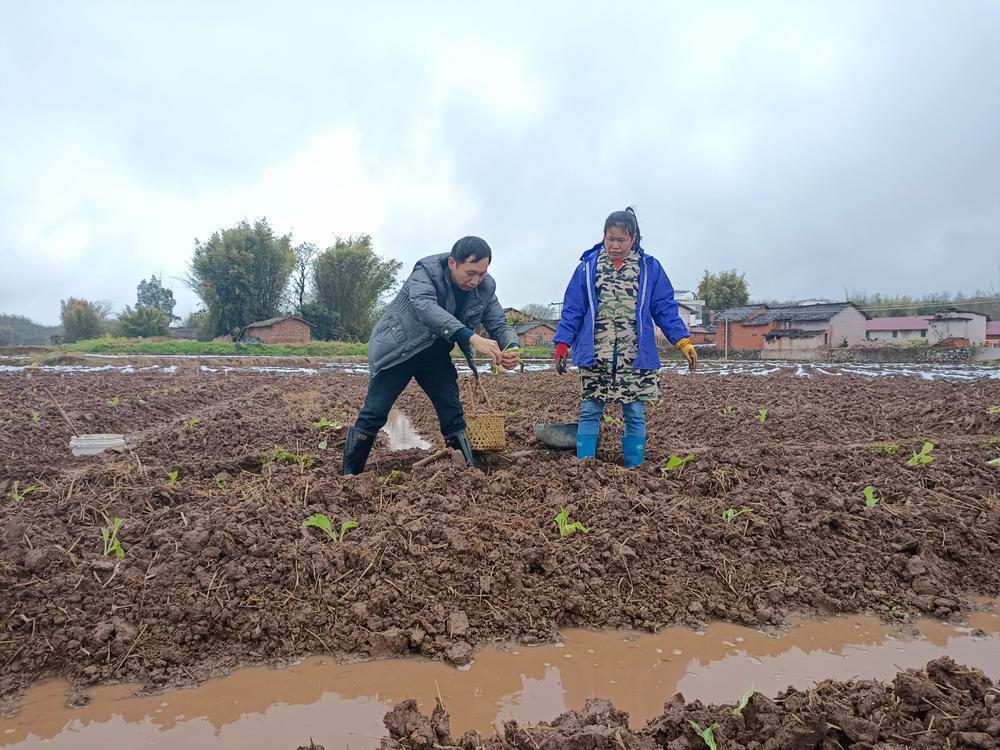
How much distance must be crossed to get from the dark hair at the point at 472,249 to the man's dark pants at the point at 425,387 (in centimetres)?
61

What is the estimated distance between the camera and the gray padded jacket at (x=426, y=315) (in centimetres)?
388

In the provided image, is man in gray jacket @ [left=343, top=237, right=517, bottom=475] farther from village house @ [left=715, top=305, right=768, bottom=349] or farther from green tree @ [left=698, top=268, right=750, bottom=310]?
green tree @ [left=698, top=268, right=750, bottom=310]

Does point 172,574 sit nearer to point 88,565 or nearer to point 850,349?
point 88,565

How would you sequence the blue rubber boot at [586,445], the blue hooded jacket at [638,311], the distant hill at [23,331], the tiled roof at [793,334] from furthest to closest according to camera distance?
the distant hill at [23,331] < the tiled roof at [793,334] < the blue rubber boot at [586,445] < the blue hooded jacket at [638,311]

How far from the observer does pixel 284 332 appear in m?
43.4

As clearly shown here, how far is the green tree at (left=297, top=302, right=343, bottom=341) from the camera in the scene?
153ft

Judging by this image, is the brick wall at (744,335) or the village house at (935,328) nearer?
the village house at (935,328)

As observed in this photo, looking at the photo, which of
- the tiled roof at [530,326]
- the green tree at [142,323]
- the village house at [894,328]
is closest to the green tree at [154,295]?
the green tree at [142,323]

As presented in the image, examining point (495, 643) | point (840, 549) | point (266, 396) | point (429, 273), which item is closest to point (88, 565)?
point (495, 643)

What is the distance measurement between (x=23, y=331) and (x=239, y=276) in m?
44.1

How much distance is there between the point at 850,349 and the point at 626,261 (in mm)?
29045

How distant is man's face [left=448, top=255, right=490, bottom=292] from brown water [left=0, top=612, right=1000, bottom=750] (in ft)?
7.09

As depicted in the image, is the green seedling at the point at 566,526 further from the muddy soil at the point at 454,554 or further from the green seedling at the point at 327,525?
the green seedling at the point at 327,525

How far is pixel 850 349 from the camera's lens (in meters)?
29.4
